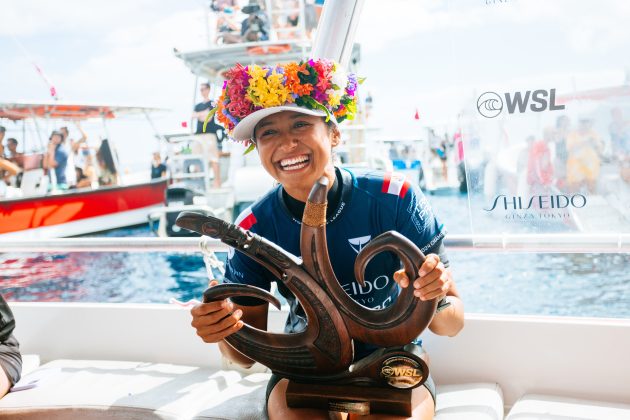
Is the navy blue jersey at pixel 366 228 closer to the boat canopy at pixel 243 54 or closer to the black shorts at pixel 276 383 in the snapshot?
the black shorts at pixel 276 383

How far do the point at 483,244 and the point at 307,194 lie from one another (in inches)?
26.5

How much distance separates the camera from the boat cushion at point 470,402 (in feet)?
5.30

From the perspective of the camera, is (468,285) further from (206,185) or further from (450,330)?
(450,330)

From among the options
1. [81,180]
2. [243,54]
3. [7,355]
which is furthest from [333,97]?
[81,180]

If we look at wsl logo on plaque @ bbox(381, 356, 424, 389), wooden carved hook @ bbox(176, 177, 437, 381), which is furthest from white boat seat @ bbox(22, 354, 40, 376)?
wsl logo on plaque @ bbox(381, 356, 424, 389)

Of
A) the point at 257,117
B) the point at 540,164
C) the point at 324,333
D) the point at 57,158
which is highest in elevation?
the point at 57,158

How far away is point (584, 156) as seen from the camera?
228 cm

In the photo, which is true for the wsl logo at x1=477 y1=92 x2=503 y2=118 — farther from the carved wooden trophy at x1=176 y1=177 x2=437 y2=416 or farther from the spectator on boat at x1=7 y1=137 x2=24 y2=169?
the spectator on boat at x1=7 y1=137 x2=24 y2=169

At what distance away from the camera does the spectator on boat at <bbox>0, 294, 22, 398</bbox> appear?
196 centimetres

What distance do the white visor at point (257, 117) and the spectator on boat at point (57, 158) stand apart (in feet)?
39.3

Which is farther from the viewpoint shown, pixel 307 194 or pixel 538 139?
pixel 538 139

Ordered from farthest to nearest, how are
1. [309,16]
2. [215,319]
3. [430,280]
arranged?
[309,16] < [215,319] < [430,280]

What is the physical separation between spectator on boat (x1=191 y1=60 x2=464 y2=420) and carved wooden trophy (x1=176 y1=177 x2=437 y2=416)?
0.08 metres

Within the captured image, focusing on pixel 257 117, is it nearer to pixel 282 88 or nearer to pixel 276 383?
pixel 282 88
